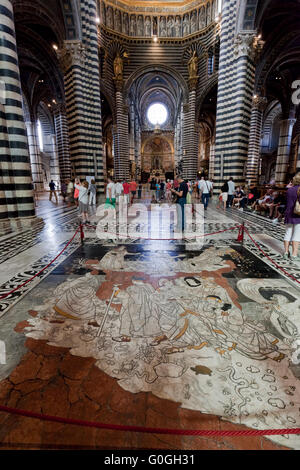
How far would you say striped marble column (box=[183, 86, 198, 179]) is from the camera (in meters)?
23.2

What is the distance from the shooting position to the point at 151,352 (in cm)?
214

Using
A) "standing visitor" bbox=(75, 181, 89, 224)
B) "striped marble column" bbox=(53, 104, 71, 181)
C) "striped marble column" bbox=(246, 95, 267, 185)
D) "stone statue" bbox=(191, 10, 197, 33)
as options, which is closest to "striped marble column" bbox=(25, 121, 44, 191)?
"striped marble column" bbox=(53, 104, 71, 181)

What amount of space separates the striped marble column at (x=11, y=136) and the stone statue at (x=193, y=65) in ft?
67.5

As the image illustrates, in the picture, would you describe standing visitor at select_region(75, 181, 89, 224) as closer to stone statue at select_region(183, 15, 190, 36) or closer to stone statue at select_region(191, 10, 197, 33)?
stone statue at select_region(191, 10, 197, 33)

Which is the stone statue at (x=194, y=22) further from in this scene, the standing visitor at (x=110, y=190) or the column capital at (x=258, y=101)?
the standing visitor at (x=110, y=190)

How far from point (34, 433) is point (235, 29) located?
1707cm

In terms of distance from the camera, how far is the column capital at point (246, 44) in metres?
11.5

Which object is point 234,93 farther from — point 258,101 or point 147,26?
point 147,26

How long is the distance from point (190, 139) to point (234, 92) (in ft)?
40.0

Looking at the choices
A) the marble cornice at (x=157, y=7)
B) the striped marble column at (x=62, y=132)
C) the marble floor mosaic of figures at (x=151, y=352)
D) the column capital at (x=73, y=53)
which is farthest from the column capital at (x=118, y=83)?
the marble floor mosaic of figures at (x=151, y=352)

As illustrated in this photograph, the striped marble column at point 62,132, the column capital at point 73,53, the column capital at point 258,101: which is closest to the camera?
the column capital at point 73,53

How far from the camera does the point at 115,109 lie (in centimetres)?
2336

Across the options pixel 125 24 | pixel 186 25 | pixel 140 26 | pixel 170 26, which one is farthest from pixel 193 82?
pixel 125 24

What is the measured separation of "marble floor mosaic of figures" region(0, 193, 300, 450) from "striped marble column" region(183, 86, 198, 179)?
21.9 meters
